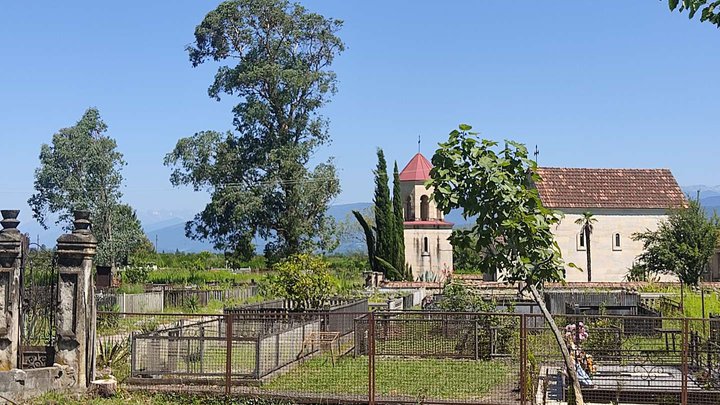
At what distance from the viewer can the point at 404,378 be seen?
16.1 metres

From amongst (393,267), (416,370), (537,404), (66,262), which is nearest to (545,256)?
(537,404)

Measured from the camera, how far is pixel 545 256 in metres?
11.4

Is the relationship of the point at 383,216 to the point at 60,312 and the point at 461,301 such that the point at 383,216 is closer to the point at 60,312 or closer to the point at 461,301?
the point at 461,301

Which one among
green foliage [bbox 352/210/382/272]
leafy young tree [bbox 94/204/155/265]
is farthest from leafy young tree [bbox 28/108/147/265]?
green foliage [bbox 352/210/382/272]

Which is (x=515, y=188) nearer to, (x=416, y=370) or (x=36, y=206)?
(x=416, y=370)

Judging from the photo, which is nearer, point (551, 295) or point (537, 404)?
point (537, 404)

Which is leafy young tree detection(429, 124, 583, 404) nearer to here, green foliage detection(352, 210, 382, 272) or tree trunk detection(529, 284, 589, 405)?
tree trunk detection(529, 284, 589, 405)

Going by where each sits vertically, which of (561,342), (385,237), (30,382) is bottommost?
(30,382)

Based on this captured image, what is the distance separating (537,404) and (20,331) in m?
8.86

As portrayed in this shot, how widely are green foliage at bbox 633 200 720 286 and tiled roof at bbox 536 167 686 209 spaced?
11.6m

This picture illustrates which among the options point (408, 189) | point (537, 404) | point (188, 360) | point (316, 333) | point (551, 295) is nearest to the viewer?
point (537, 404)

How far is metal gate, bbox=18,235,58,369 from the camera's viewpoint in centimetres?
1484

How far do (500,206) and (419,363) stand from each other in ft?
23.6

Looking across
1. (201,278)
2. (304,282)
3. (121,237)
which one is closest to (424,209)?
(201,278)
